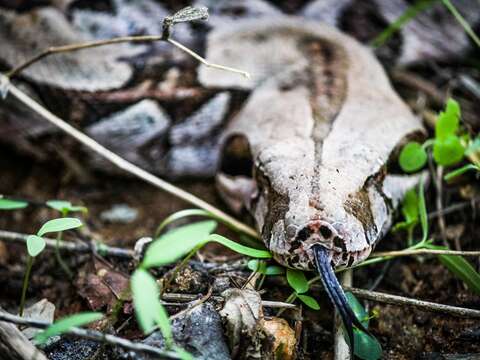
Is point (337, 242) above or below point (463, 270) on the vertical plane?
above

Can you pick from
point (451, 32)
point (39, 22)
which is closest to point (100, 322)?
point (39, 22)

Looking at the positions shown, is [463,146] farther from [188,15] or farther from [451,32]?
[451,32]

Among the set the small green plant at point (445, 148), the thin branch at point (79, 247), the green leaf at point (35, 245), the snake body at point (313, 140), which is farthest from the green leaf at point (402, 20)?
the green leaf at point (35, 245)

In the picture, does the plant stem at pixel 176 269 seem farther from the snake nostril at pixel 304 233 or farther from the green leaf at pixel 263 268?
the snake nostril at pixel 304 233

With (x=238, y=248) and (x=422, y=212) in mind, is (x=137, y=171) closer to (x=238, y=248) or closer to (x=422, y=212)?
(x=238, y=248)

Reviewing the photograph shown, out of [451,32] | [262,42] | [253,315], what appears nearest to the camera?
[253,315]

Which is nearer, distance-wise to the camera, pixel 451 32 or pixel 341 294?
pixel 341 294

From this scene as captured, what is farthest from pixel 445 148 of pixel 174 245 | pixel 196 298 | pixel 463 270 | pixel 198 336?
pixel 174 245
